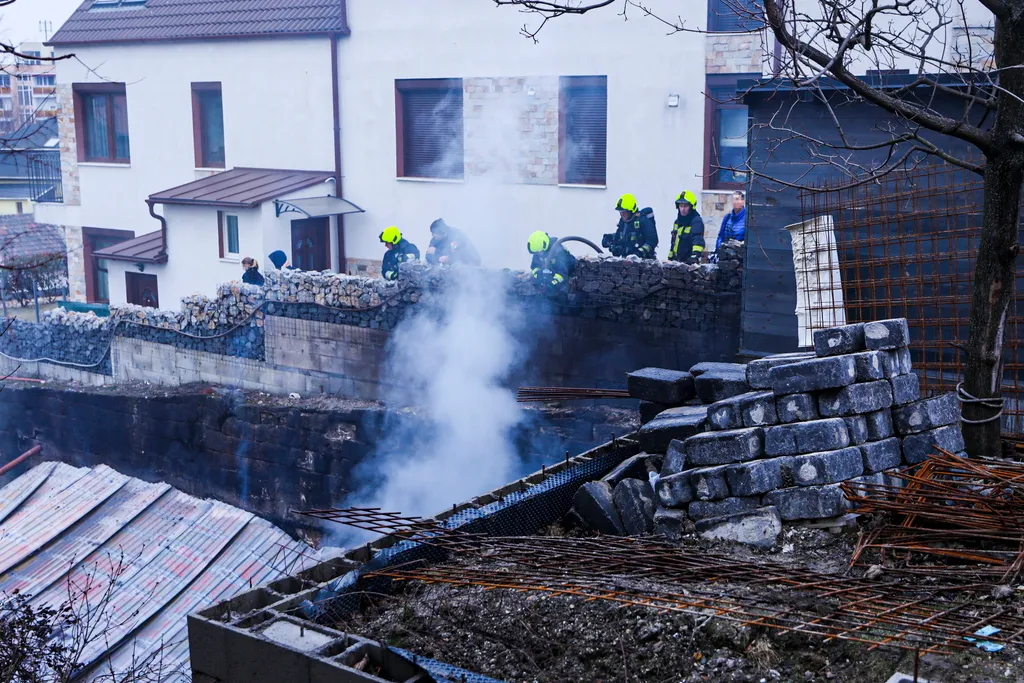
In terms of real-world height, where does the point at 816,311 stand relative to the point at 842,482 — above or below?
above

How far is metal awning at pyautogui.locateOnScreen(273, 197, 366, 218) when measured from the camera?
20391 mm

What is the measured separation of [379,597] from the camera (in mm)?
6402

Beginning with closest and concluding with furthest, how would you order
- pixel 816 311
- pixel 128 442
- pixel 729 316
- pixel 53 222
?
pixel 816 311 < pixel 729 316 < pixel 128 442 < pixel 53 222

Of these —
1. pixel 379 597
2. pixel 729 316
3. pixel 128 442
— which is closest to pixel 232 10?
pixel 128 442

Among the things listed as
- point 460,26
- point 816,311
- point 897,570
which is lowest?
point 897,570

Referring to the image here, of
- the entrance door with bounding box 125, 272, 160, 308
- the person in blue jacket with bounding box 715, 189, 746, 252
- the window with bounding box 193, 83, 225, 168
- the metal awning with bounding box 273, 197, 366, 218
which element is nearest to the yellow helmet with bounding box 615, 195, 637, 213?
the person in blue jacket with bounding box 715, 189, 746, 252

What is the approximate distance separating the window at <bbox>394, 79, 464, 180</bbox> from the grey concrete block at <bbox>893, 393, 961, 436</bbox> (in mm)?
14507

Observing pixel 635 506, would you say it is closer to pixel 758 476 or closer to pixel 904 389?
pixel 758 476

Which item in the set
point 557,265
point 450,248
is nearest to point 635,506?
point 557,265

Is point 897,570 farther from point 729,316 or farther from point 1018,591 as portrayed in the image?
point 729,316

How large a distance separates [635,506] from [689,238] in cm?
710

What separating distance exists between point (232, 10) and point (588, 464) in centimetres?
1853

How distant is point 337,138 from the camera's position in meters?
21.6

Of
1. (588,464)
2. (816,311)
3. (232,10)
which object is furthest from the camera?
(232,10)
